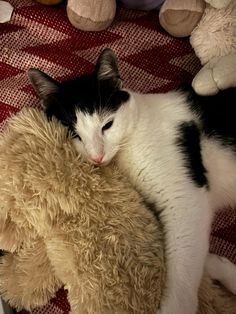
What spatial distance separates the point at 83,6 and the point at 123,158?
0.52 metres

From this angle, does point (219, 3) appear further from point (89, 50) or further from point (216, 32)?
point (89, 50)

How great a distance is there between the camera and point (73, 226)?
3.66 feet

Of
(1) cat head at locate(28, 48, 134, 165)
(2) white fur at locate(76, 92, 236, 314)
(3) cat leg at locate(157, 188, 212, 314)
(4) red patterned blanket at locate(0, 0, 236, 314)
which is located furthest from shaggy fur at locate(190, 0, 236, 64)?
(3) cat leg at locate(157, 188, 212, 314)

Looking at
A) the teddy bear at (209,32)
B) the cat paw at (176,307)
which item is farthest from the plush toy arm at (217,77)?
the cat paw at (176,307)

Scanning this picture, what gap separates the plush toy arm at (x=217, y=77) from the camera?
4.27 feet

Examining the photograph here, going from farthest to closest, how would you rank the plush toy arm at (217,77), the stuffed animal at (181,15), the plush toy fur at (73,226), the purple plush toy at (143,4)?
1. the purple plush toy at (143,4)
2. the stuffed animal at (181,15)
3. the plush toy arm at (217,77)
4. the plush toy fur at (73,226)

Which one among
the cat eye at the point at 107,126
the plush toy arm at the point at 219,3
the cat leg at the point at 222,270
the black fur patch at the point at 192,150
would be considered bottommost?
the cat leg at the point at 222,270

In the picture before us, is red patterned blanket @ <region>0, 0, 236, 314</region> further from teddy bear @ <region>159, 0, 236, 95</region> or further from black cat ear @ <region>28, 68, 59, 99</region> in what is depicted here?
black cat ear @ <region>28, 68, 59, 99</region>

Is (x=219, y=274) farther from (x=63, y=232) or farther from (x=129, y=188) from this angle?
(x=63, y=232)

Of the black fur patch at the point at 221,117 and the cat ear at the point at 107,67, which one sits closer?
the cat ear at the point at 107,67

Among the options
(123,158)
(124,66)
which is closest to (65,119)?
(123,158)

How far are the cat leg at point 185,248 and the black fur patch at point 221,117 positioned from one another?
0.68 ft

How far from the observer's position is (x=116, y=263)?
109 cm

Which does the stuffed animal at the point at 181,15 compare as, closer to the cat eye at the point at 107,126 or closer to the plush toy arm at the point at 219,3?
the plush toy arm at the point at 219,3
